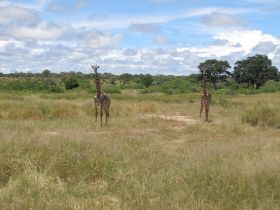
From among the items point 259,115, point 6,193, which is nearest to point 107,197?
point 6,193

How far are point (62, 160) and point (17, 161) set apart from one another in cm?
87

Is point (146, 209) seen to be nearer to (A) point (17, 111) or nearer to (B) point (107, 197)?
(B) point (107, 197)

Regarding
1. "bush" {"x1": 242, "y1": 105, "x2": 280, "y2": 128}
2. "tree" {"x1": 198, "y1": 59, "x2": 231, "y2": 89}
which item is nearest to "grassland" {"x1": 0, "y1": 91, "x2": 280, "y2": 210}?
"bush" {"x1": 242, "y1": 105, "x2": 280, "y2": 128}

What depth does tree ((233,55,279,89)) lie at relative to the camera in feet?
240

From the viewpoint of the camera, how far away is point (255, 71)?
74.8 m

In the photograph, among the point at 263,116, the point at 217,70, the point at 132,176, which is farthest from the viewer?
the point at 217,70

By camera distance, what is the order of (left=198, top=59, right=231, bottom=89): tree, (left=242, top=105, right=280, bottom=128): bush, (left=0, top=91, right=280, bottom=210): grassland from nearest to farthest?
(left=0, top=91, right=280, bottom=210): grassland
(left=242, top=105, right=280, bottom=128): bush
(left=198, top=59, right=231, bottom=89): tree

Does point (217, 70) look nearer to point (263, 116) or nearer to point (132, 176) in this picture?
point (263, 116)

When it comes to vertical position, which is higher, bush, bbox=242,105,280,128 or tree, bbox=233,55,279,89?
tree, bbox=233,55,279,89

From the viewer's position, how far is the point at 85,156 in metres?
10.4

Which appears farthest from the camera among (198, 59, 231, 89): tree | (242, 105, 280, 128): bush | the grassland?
(198, 59, 231, 89): tree

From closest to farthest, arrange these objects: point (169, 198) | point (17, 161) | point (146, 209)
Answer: point (146, 209) → point (169, 198) → point (17, 161)

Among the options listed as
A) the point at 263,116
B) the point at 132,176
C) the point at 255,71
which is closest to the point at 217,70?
the point at 255,71

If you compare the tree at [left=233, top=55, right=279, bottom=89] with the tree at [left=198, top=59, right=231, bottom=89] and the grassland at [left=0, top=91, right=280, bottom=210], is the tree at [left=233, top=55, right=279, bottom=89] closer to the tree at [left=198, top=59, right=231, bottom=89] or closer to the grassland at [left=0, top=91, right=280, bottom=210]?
the tree at [left=198, top=59, right=231, bottom=89]
